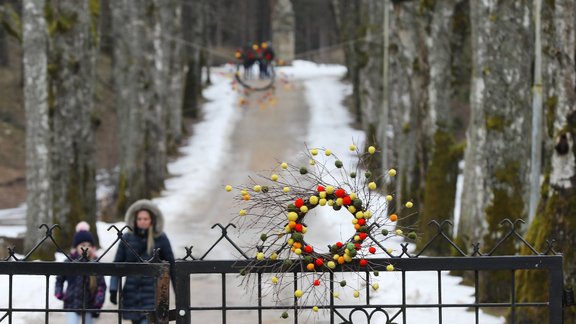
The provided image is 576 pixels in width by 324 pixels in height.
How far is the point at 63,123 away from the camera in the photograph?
20188 mm

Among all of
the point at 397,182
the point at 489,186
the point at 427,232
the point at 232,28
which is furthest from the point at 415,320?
the point at 232,28

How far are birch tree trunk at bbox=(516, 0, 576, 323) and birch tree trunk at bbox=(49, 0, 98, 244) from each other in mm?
10005

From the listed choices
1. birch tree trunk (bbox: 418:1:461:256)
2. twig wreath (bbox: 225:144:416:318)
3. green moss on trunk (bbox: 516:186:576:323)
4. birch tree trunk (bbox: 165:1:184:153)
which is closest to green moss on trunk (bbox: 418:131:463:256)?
birch tree trunk (bbox: 418:1:461:256)

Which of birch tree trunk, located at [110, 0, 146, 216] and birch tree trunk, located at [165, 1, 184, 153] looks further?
birch tree trunk, located at [165, 1, 184, 153]

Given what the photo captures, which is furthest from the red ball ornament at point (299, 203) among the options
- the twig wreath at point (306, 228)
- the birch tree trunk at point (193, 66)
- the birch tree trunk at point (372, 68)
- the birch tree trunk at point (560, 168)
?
the birch tree trunk at point (193, 66)

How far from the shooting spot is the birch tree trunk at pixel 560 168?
11.0 meters

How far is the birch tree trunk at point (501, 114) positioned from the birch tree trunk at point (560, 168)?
386 cm

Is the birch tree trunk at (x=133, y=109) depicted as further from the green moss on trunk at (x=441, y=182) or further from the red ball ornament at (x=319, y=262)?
the red ball ornament at (x=319, y=262)

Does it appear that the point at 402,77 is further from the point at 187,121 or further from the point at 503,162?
the point at 187,121

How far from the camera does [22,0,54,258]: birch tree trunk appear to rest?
19.5 m

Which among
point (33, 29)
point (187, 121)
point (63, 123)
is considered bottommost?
point (187, 121)

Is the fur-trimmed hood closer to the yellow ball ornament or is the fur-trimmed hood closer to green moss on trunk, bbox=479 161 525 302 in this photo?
the yellow ball ornament

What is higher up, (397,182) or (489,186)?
(489,186)

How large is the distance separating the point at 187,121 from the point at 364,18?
10264 millimetres
